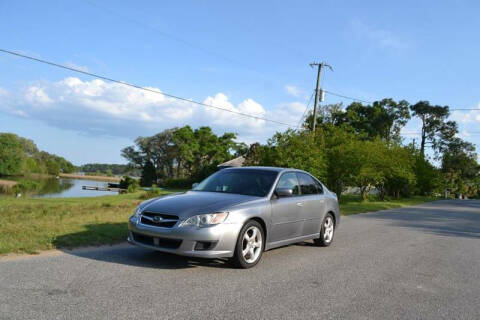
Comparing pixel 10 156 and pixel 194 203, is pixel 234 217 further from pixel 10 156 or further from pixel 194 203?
pixel 10 156

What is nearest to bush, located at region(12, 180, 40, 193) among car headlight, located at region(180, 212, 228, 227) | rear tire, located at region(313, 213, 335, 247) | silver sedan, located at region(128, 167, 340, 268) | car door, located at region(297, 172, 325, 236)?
rear tire, located at region(313, 213, 335, 247)

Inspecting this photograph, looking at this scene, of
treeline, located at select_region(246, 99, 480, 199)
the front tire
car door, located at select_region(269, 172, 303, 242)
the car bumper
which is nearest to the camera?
the car bumper

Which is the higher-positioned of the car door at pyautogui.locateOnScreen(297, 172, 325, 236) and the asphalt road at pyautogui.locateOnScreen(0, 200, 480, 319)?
the car door at pyautogui.locateOnScreen(297, 172, 325, 236)

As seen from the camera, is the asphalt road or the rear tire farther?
the rear tire

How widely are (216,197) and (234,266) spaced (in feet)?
3.59

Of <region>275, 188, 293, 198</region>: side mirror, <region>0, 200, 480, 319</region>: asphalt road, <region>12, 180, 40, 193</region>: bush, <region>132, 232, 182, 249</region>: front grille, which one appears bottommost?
<region>12, 180, 40, 193</region>: bush

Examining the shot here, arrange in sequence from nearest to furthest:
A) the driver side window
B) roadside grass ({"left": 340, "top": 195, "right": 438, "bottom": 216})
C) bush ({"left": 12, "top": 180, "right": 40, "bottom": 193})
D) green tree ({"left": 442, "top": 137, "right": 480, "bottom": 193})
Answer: the driver side window → roadside grass ({"left": 340, "top": 195, "right": 438, "bottom": 216}) → bush ({"left": 12, "top": 180, "right": 40, "bottom": 193}) → green tree ({"left": 442, "top": 137, "right": 480, "bottom": 193})

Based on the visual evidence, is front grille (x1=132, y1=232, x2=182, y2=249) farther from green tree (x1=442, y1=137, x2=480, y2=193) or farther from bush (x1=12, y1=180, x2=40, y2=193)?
green tree (x1=442, y1=137, x2=480, y2=193)

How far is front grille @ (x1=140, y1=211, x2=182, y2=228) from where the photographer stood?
6.00 meters

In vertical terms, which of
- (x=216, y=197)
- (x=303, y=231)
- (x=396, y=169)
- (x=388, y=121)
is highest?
(x=388, y=121)

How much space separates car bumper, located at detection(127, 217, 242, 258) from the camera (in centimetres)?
583

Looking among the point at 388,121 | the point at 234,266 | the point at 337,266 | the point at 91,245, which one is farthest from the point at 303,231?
the point at 388,121

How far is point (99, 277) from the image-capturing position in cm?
537

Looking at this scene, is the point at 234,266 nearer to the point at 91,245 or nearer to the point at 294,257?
the point at 294,257
